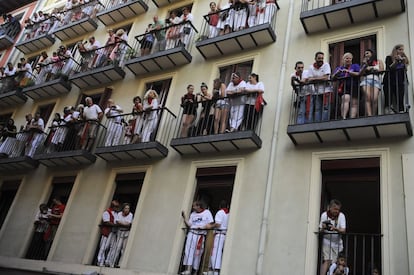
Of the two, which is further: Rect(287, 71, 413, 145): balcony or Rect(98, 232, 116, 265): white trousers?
Rect(98, 232, 116, 265): white trousers

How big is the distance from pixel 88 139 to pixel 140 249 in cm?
423

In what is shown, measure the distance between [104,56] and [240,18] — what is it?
5.37 meters

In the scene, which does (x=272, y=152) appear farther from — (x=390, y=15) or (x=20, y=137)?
(x=20, y=137)

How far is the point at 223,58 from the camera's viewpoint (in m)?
11.8

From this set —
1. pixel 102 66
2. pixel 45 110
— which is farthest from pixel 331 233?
pixel 45 110

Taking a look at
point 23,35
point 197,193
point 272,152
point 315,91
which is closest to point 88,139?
point 197,193

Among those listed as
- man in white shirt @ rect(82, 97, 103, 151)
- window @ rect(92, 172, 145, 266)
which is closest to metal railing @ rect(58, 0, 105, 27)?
man in white shirt @ rect(82, 97, 103, 151)

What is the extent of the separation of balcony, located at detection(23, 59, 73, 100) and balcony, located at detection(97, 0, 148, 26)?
225cm

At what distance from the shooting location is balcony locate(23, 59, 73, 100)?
14.9m

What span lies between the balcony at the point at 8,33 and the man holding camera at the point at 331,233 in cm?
1863

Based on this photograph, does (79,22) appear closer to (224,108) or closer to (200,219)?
(224,108)

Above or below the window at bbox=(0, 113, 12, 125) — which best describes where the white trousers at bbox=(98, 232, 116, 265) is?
below

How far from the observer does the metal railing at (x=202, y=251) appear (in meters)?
8.55

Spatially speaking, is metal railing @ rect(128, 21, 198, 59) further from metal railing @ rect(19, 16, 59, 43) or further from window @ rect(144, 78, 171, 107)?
metal railing @ rect(19, 16, 59, 43)
